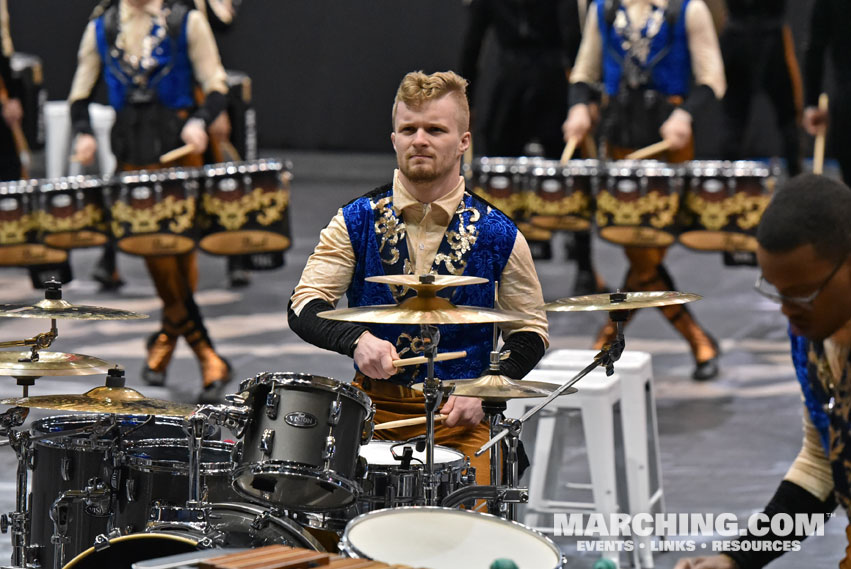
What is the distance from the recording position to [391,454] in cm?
360

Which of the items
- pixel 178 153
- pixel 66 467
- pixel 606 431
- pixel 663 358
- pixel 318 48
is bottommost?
pixel 663 358

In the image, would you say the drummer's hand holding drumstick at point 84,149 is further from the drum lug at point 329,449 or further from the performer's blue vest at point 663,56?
the drum lug at point 329,449

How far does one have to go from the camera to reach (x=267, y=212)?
20.8 ft

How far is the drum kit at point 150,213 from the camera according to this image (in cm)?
623

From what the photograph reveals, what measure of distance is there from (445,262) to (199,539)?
1112 millimetres

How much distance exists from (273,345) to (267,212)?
1750 mm

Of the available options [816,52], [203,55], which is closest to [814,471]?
[203,55]

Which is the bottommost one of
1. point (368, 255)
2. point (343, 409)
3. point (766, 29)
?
point (343, 409)

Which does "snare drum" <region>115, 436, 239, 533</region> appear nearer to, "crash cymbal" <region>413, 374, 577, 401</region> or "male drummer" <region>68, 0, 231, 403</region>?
"crash cymbal" <region>413, 374, 577, 401</region>

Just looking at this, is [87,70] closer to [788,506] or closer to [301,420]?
[301,420]

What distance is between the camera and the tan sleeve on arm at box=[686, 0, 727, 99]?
274 inches

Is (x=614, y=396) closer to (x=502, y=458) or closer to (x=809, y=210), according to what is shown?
(x=502, y=458)

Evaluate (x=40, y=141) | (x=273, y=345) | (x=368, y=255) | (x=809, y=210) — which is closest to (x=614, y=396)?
(x=368, y=255)

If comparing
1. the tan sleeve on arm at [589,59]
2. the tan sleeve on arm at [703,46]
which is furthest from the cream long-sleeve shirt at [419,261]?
the tan sleeve on arm at [589,59]
